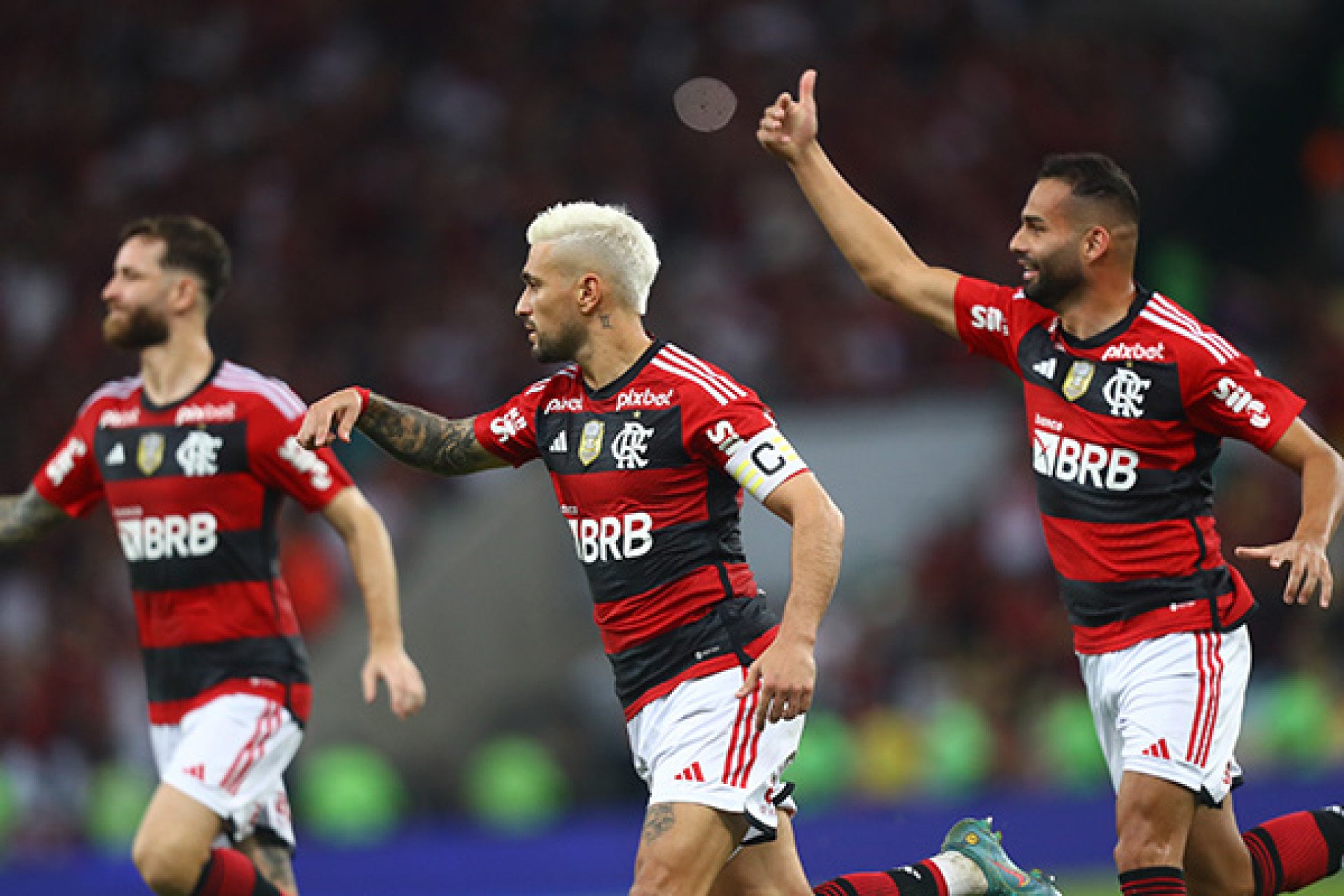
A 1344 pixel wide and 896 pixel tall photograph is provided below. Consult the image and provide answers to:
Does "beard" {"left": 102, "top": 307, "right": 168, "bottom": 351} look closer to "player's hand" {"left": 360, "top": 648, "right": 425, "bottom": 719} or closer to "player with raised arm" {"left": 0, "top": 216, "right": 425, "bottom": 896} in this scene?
"player with raised arm" {"left": 0, "top": 216, "right": 425, "bottom": 896}

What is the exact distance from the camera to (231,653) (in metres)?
7.37

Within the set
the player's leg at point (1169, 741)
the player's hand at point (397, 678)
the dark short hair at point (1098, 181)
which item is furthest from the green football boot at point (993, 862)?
the dark short hair at point (1098, 181)

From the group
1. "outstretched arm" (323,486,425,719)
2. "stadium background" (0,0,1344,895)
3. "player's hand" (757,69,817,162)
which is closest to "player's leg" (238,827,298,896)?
"outstretched arm" (323,486,425,719)

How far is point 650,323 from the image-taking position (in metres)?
16.5

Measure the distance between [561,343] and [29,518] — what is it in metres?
2.81

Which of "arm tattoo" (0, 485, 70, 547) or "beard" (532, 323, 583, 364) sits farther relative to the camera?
"arm tattoo" (0, 485, 70, 547)

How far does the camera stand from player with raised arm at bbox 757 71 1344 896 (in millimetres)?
6492

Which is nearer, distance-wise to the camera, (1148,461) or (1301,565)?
(1301,565)

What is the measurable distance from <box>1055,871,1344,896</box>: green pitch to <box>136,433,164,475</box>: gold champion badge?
5479mm

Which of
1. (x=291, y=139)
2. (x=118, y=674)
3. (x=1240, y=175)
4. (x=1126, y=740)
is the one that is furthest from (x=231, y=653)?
(x=1240, y=175)

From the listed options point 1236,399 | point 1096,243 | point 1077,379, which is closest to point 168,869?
point 1077,379

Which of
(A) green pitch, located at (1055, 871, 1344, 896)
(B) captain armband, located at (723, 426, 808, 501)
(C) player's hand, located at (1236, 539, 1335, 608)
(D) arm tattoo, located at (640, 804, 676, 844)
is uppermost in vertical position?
(B) captain armband, located at (723, 426, 808, 501)

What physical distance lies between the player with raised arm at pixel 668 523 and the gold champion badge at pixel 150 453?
1.28 m

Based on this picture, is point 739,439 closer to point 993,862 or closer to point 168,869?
point 993,862
